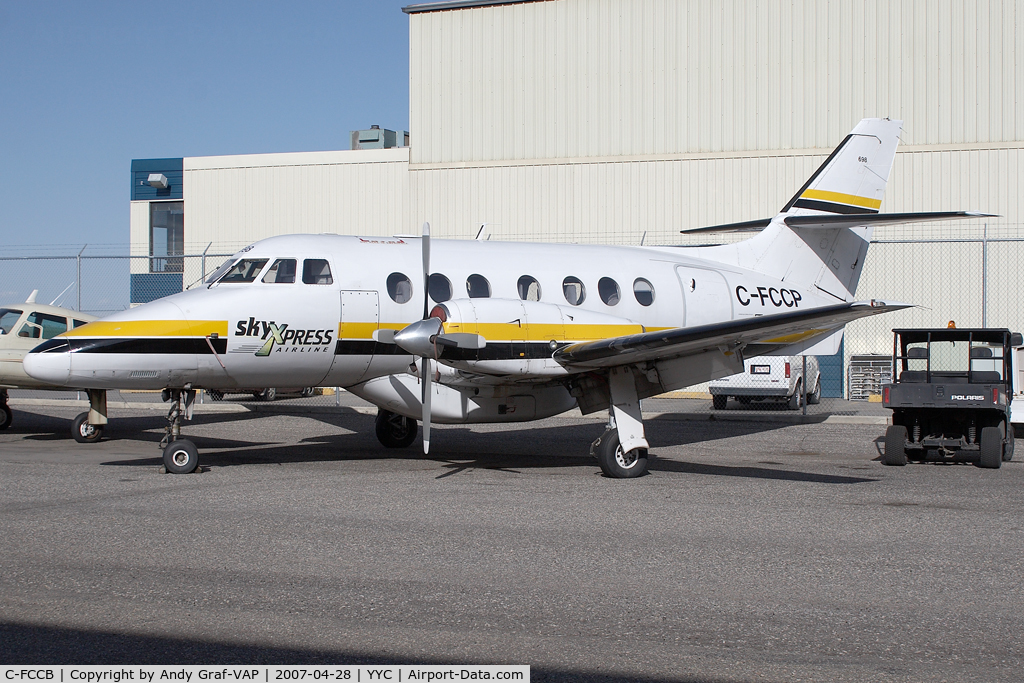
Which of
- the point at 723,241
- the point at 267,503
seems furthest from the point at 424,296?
the point at 723,241

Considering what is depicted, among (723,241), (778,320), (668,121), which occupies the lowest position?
(778,320)

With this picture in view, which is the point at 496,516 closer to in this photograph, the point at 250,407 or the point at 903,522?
the point at 903,522

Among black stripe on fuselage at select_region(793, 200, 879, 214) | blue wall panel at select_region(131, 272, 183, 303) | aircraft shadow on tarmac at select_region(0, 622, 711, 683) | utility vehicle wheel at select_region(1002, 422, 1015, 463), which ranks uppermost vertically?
black stripe on fuselage at select_region(793, 200, 879, 214)

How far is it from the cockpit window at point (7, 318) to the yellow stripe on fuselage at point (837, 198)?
14.5 metres

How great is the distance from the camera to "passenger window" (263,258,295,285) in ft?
39.5

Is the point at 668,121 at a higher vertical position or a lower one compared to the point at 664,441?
higher

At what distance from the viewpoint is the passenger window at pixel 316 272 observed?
12195 millimetres

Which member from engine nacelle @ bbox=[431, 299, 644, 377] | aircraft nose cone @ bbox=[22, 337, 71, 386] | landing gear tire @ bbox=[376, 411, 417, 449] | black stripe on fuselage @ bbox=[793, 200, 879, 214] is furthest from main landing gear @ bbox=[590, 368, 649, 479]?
aircraft nose cone @ bbox=[22, 337, 71, 386]

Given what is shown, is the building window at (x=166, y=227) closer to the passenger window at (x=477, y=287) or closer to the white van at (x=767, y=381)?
the white van at (x=767, y=381)

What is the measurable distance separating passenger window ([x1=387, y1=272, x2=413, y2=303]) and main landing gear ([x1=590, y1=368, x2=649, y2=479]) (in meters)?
3.02

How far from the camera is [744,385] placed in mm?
21766

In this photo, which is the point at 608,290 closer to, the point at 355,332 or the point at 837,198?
the point at 355,332

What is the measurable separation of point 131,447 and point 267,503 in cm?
674

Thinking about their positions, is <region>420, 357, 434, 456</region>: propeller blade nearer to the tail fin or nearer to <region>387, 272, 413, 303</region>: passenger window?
<region>387, 272, 413, 303</region>: passenger window
